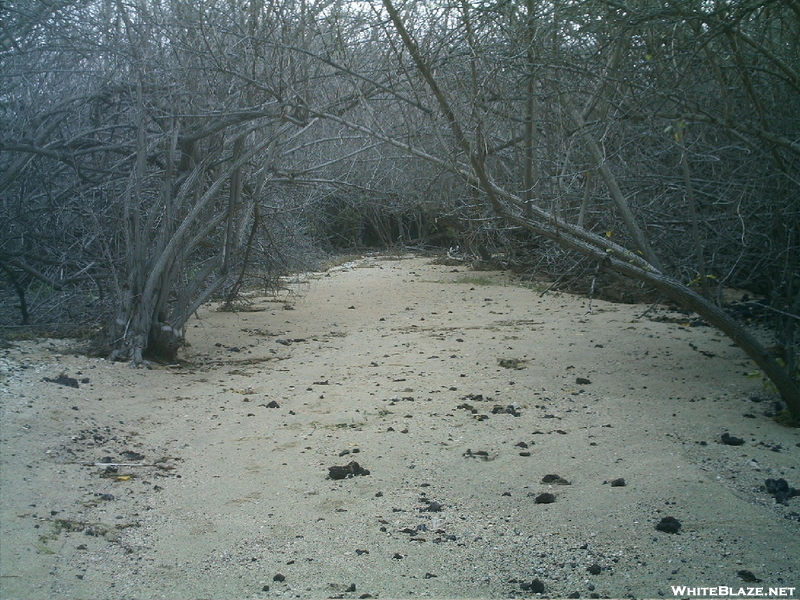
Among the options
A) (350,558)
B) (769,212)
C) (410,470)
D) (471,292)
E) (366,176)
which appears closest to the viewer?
(350,558)

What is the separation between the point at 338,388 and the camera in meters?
6.98

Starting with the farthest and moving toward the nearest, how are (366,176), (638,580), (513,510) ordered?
(366,176) < (513,510) < (638,580)

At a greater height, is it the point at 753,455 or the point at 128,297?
the point at 128,297

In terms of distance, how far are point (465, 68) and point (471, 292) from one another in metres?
7.03

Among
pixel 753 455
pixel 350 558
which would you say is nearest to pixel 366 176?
pixel 753 455

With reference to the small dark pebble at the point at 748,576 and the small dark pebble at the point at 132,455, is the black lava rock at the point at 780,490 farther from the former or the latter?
the small dark pebble at the point at 132,455

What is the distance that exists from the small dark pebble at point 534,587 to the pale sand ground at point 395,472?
1.3 inches

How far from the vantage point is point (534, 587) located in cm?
345

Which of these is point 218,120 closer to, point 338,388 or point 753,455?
point 338,388

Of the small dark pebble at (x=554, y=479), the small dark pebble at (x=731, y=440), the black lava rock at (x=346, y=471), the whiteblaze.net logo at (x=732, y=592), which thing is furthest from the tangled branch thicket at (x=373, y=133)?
the whiteblaze.net logo at (x=732, y=592)

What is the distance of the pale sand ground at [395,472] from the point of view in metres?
3.60

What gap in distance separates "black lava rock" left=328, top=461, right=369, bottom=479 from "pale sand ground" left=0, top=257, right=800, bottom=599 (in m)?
0.06

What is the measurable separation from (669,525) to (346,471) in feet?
5.93

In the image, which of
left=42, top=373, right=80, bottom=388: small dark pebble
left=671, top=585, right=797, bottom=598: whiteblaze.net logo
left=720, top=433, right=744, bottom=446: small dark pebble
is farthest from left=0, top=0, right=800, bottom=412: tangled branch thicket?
left=671, top=585, right=797, bottom=598: whiteblaze.net logo
